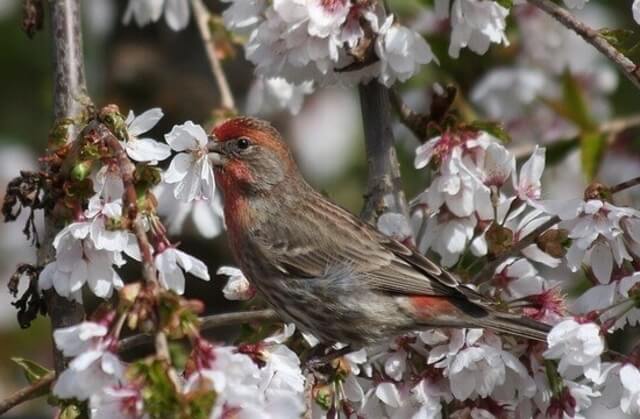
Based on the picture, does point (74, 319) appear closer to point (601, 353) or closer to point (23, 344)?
point (601, 353)

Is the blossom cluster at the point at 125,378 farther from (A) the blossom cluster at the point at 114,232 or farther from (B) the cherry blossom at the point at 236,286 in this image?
(B) the cherry blossom at the point at 236,286

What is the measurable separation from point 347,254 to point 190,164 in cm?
110

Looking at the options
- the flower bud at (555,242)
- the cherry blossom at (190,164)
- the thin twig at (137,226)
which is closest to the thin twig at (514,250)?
the flower bud at (555,242)

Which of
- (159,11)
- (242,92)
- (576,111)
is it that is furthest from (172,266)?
(242,92)

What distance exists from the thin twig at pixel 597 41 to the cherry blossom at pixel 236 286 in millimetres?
1270

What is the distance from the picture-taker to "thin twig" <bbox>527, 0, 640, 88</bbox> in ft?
13.6

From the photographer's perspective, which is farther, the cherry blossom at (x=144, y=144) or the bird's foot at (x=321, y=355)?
the bird's foot at (x=321, y=355)

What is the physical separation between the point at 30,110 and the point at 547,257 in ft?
17.4

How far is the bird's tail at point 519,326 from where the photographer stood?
4.26 m

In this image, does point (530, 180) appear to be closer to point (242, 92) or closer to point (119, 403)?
point (119, 403)

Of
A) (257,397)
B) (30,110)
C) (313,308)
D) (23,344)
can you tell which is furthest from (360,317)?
(30,110)

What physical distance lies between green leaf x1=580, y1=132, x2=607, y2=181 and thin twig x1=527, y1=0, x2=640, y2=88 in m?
1.77

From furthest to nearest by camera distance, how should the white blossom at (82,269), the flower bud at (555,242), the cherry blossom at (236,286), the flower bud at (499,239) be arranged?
1. the cherry blossom at (236,286)
2. the flower bud at (499,239)
3. the flower bud at (555,242)
4. the white blossom at (82,269)

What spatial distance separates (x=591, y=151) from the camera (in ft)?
20.7
